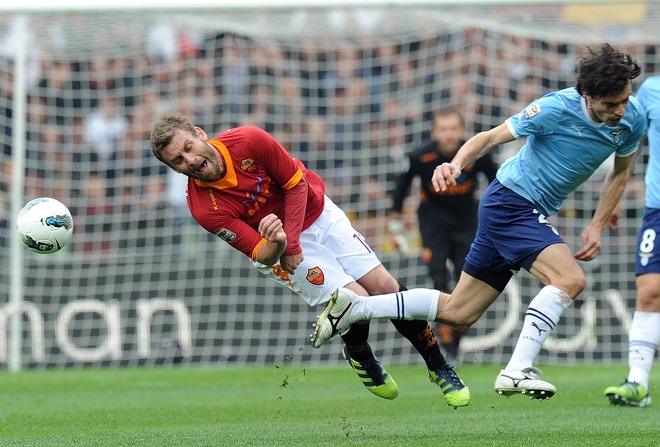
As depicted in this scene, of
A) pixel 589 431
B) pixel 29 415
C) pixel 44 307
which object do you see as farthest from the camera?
pixel 44 307

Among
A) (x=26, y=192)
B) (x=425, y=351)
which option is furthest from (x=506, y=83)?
(x=425, y=351)

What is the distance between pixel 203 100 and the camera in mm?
13594

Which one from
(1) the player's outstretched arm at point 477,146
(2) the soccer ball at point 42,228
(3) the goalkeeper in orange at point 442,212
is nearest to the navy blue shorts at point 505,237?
(1) the player's outstretched arm at point 477,146

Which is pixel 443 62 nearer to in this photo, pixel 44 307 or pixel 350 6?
pixel 350 6

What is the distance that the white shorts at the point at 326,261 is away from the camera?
643cm

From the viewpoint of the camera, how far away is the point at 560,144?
235 inches

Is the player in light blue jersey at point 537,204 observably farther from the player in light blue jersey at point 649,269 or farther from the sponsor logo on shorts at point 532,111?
the player in light blue jersey at point 649,269

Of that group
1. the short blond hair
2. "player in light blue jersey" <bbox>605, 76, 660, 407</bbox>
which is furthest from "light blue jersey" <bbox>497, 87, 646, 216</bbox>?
the short blond hair

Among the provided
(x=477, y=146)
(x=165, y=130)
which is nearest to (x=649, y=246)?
(x=477, y=146)

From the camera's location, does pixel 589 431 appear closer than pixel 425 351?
Yes

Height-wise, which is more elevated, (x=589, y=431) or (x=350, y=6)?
(x=350, y=6)

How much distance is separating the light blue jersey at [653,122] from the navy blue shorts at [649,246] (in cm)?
8

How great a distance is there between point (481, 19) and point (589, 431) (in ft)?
26.7

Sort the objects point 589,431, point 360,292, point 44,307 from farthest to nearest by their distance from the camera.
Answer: point 44,307
point 360,292
point 589,431
